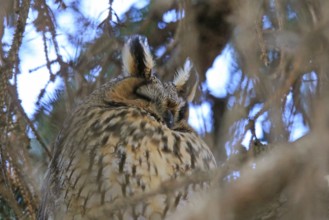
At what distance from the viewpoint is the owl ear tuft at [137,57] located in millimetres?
2670

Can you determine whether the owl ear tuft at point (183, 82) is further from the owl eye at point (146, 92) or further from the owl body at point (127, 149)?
the owl eye at point (146, 92)

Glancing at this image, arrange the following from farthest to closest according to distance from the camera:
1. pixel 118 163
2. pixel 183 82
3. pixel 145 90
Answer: pixel 183 82, pixel 145 90, pixel 118 163

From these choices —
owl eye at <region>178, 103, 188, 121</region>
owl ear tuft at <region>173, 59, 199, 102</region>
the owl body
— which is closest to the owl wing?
the owl body

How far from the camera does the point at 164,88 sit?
268 cm

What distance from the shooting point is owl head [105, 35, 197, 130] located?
104 inches

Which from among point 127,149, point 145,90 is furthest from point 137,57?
point 127,149

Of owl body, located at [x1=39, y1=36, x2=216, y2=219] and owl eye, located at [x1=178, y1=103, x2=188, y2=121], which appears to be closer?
owl body, located at [x1=39, y1=36, x2=216, y2=219]

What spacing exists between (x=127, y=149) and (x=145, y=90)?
1.31ft

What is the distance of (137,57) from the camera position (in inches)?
106

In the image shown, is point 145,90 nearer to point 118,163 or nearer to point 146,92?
point 146,92

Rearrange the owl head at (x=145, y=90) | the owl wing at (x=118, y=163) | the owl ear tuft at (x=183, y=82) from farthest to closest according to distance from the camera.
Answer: the owl ear tuft at (x=183, y=82), the owl head at (x=145, y=90), the owl wing at (x=118, y=163)

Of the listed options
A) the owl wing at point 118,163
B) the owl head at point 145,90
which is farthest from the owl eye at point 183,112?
the owl wing at point 118,163

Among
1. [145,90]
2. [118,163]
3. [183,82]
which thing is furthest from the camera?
[183,82]

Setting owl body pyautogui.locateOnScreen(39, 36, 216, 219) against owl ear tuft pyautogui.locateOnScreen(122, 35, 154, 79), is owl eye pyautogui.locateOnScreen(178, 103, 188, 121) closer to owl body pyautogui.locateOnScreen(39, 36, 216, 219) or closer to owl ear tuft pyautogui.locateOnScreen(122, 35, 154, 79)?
owl body pyautogui.locateOnScreen(39, 36, 216, 219)
